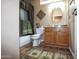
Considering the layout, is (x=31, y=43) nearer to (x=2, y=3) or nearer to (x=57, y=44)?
(x=57, y=44)

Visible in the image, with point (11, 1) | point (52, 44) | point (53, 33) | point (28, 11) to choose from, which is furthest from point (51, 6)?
point (11, 1)

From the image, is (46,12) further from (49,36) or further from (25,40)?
(25,40)

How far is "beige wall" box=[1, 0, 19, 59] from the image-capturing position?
124cm

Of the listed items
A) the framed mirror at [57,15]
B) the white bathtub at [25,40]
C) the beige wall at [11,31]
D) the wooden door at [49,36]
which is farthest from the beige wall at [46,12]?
the beige wall at [11,31]

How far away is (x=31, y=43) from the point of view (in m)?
4.28

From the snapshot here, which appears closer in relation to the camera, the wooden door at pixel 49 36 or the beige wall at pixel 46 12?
the wooden door at pixel 49 36

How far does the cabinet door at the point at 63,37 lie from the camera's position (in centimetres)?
322

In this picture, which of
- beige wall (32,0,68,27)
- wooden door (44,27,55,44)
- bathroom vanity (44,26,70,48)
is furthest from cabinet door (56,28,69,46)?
beige wall (32,0,68,27)

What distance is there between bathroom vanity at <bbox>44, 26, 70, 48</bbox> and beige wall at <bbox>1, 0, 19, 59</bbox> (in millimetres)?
2334

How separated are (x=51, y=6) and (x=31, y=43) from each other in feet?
6.75

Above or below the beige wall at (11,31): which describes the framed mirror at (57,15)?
above

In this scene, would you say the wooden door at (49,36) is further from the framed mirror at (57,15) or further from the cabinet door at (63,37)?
the framed mirror at (57,15)

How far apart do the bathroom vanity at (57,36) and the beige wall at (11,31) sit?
2.33 meters

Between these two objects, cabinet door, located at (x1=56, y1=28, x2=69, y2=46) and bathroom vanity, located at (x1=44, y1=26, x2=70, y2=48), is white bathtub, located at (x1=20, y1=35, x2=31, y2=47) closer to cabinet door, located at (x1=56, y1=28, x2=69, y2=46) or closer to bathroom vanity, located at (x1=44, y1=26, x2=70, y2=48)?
bathroom vanity, located at (x1=44, y1=26, x2=70, y2=48)
